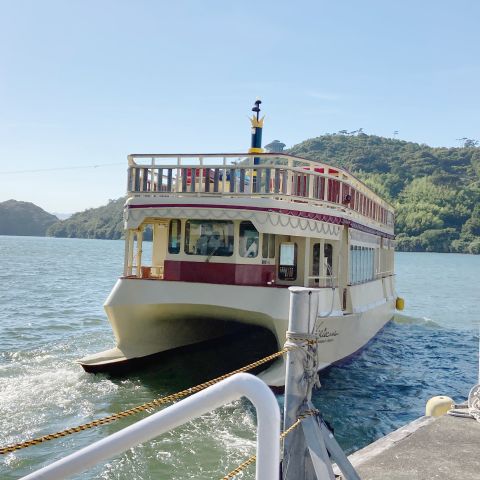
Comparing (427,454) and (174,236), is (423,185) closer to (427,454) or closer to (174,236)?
(174,236)

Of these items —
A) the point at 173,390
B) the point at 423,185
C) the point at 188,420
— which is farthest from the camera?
the point at 423,185

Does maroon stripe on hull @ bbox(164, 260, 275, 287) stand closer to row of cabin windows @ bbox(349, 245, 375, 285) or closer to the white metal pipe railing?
row of cabin windows @ bbox(349, 245, 375, 285)

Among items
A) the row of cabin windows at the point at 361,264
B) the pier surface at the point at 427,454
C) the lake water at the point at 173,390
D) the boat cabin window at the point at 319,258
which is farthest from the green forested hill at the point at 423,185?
the pier surface at the point at 427,454

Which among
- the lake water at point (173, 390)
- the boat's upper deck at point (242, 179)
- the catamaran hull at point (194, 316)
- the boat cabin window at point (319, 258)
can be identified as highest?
the boat's upper deck at point (242, 179)

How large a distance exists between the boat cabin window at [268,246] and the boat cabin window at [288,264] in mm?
550

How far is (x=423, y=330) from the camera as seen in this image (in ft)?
77.7

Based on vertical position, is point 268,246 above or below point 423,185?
below

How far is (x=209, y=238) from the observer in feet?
42.0

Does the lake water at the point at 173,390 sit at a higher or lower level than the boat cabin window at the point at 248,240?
lower

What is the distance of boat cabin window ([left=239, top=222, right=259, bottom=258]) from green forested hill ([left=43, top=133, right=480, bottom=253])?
120 metres

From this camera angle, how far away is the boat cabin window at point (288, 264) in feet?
46.0

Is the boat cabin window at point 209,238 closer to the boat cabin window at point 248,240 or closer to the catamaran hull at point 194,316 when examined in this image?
the boat cabin window at point 248,240

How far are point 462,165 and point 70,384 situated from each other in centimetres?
18729

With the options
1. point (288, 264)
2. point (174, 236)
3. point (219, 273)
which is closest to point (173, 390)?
point (219, 273)
